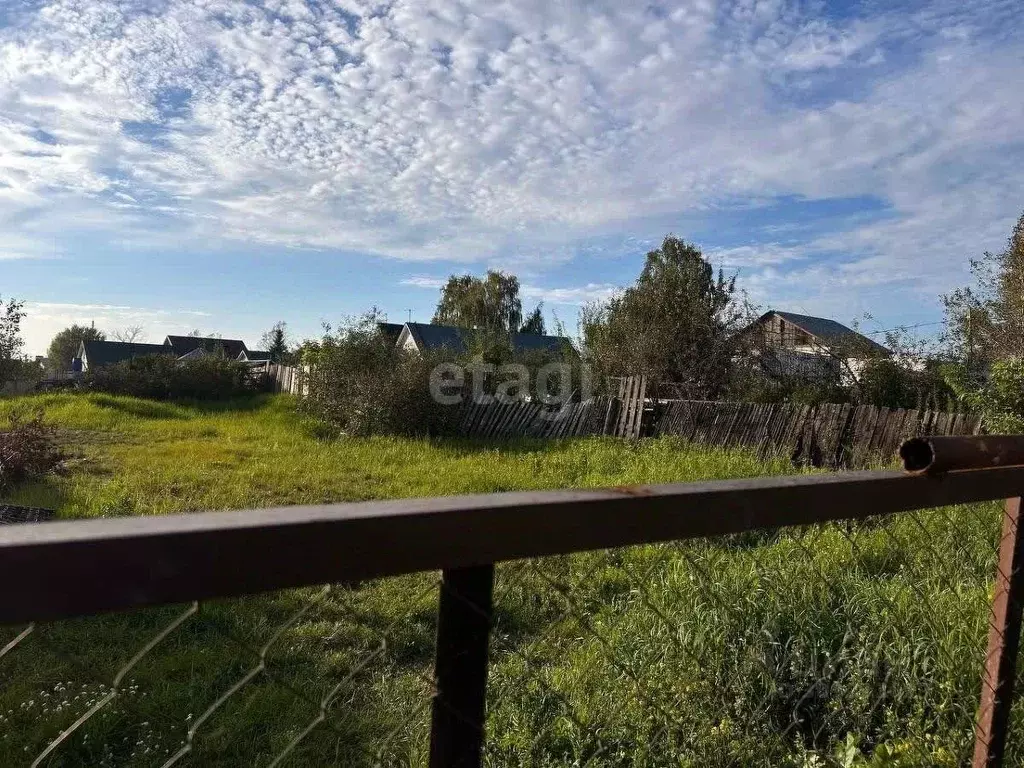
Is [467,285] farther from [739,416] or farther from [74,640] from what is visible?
[74,640]

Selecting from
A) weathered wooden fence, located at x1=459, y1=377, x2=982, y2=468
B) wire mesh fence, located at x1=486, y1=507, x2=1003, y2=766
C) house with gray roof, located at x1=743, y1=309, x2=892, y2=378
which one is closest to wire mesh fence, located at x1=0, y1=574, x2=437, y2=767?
wire mesh fence, located at x1=486, y1=507, x2=1003, y2=766

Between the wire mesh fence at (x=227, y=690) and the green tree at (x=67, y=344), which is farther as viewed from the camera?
the green tree at (x=67, y=344)

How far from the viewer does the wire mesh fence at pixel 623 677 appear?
7.52 feet

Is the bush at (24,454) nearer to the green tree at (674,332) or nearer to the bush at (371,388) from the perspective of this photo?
the bush at (371,388)

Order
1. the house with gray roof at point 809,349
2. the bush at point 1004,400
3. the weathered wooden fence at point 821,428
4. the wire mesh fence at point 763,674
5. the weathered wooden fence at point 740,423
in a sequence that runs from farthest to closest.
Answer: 1. the house with gray roof at point 809,349
2. the weathered wooden fence at point 740,423
3. the weathered wooden fence at point 821,428
4. the bush at point 1004,400
5. the wire mesh fence at point 763,674

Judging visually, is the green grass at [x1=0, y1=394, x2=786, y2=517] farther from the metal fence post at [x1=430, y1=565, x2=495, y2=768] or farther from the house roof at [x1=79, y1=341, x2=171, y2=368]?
the house roof at [x1=79, y1=341, x2=171, y2=368]

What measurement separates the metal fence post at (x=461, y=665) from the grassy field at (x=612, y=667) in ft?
0.64

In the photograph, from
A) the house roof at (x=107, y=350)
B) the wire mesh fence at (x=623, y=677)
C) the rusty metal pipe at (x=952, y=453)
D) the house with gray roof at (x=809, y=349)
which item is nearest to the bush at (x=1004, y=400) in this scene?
the wire mesh fence at (x=623, y=677)

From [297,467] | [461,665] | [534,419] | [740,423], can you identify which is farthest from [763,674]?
[534,419]

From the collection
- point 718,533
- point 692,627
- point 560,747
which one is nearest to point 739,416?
point 692,627

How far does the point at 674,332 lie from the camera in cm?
1363

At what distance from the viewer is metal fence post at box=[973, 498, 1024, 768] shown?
5.62 ft

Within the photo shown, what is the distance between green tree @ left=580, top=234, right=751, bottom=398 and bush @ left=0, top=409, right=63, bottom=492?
927 cm

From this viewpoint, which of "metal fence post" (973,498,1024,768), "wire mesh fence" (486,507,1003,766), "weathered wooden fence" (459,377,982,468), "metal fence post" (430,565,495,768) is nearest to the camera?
"metal fence post" (430,565,495,768)
